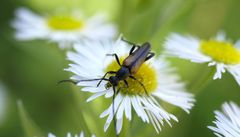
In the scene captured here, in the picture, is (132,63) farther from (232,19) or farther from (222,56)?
(232,19)

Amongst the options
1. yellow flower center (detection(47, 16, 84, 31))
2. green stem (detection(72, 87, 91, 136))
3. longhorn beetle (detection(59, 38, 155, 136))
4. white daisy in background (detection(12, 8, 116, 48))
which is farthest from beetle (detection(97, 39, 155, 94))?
yellow flower center (detection(47, 16, 84, 31))

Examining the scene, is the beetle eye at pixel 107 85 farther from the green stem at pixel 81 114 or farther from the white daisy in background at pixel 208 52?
the white daisy in background at pixel 208 52

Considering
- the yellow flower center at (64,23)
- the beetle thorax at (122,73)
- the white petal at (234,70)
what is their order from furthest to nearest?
1. the yellow flower center at (64,23)
2. the white petal at (234,70)
3. the beetle thorax at (122,73)

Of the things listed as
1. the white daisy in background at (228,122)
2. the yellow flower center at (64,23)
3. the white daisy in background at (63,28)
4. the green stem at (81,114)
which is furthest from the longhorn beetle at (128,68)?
the yellow flower center at (64,23)

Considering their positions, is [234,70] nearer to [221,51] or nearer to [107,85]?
[221,51]

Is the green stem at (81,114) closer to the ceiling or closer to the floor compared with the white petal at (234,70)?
closer to the floor

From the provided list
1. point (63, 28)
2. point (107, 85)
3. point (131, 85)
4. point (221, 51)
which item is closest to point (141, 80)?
point (131, 85)
